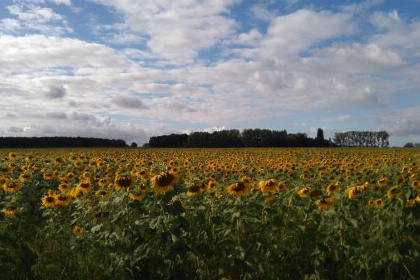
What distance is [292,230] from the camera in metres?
5.80

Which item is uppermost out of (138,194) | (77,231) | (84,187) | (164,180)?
(164,180)

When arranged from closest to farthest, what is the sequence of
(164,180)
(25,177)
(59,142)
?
1. (164,180)
2. (25,177)
3. (59,142)

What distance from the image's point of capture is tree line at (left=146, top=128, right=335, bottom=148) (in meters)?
67.2

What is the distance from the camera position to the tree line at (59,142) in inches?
2933

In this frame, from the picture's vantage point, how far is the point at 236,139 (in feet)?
222

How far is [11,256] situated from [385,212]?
5.26m

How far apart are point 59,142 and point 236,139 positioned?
1321 inches

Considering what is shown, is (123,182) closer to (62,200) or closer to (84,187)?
(62,200)

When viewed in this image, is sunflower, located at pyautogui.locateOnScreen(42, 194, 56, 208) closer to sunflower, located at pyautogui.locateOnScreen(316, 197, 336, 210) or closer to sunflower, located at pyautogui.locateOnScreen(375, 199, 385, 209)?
sunflower, located at pyautogui.locateOnScreen(316, 197, 336, 210)

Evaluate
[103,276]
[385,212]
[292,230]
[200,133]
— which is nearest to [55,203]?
[103,276]

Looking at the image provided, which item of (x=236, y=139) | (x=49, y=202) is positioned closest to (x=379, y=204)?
(x=49, y=202)

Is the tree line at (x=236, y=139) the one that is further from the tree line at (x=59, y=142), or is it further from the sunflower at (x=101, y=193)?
the sunflower at (x=101, y=193)

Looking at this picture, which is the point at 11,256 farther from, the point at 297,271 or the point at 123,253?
the point at 297,271

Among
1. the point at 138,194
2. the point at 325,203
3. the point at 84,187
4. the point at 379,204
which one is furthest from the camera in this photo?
the point at 84,187
